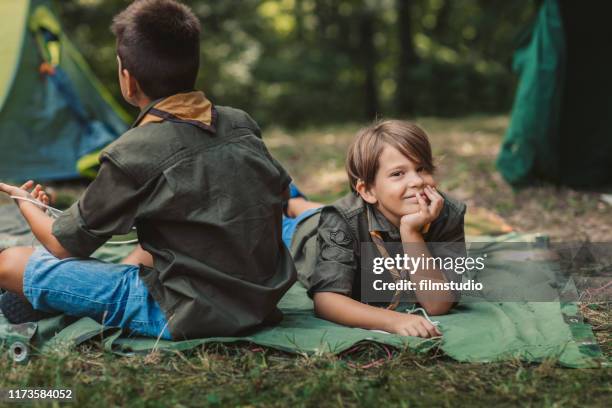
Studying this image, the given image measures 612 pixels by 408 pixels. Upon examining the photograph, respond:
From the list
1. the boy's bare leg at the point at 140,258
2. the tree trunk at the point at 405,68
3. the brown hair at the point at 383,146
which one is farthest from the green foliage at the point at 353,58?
the brown hair at the point at 383,146

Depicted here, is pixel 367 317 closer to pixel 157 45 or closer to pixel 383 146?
pixel 383 146

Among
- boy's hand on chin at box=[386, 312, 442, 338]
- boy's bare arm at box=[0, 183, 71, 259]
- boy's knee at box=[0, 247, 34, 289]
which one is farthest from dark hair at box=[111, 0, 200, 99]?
boy's hand on chin at box=[386, 312, 442, 338]

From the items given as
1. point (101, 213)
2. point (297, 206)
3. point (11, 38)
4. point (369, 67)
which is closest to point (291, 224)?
point (297, 206)

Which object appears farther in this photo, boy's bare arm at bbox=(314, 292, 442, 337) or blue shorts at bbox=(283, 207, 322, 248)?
blue shorts at bbox=(283, 207, 322, 248)

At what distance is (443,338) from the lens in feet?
8.16

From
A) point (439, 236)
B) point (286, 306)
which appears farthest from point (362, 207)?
point (286, 306)

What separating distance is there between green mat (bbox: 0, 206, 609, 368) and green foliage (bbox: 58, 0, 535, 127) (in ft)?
29.3

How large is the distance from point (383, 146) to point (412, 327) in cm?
70

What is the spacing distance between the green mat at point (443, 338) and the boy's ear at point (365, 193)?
1.67 ft

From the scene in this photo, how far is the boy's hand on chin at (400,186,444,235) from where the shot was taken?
2609mm

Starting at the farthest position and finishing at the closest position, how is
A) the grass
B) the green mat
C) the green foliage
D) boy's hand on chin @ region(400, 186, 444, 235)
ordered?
the green foliage → boy's hand on chin @ region(400, 186, 444, 235) → the green mat → the grass

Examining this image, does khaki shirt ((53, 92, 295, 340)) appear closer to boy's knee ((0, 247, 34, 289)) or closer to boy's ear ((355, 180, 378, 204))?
boy's knee ((0, 247, 34, 289))

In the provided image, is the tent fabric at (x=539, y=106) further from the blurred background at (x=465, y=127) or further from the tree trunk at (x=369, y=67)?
the tree trunk at (x=369, y=67)

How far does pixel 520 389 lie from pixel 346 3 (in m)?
13.6
